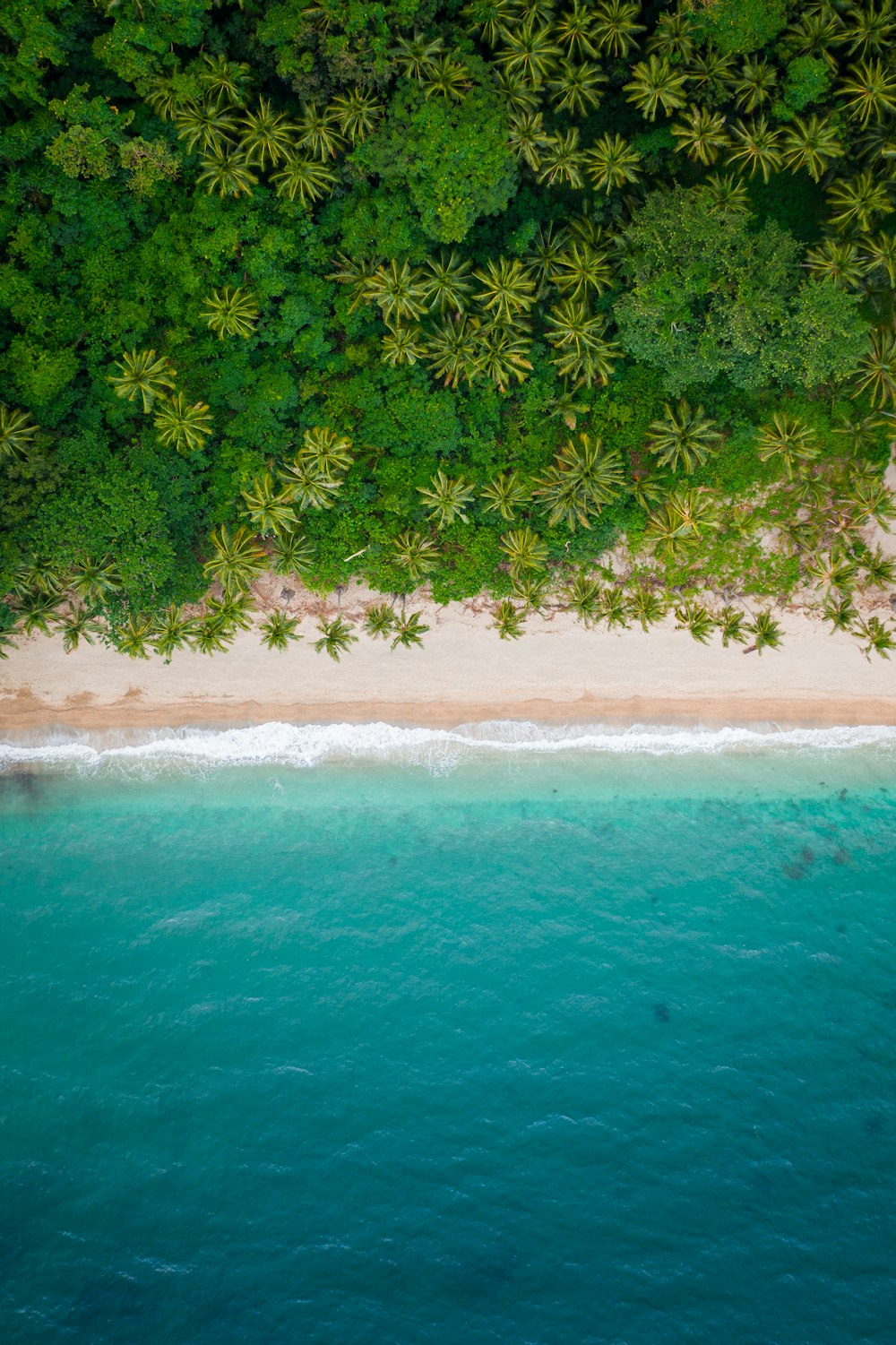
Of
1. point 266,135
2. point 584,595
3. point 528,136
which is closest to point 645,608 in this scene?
point 584,595

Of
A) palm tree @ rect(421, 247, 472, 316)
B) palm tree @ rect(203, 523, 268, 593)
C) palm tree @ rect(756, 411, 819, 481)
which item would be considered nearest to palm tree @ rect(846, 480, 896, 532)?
palm tree @ rect(756, 411, 819, 481)

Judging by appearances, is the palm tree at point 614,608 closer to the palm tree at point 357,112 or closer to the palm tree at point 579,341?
the palm tree at point 579,341

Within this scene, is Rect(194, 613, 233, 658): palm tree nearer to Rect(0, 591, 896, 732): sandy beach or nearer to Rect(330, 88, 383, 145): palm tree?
Rect(0, 591, 896, 732): sandy beach

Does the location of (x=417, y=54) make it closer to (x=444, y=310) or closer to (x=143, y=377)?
(x=444, y=310)

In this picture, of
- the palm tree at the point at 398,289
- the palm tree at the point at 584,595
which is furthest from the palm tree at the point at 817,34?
the palm tree at the point at 584,595

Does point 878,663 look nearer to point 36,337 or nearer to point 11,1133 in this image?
point 36,337

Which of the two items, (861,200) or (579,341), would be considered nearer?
(861,200)
